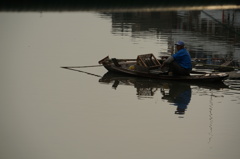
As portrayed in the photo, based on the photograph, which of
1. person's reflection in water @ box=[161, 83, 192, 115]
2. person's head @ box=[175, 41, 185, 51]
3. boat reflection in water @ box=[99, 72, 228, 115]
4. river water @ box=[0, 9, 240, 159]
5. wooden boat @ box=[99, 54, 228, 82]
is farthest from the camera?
wooden boat @ box=[99, 54, 228, 82]

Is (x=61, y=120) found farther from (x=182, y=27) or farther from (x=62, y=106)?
(x=182, y=27)

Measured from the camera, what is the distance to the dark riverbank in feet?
146

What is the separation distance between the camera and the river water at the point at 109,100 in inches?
536

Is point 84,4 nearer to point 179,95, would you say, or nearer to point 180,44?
point 180,44

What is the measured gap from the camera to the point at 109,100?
17672 mm

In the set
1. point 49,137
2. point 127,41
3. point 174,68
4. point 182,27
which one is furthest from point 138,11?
point 49,137

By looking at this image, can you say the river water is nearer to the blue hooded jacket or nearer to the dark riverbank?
the blue hooded jacket

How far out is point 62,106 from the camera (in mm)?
16812

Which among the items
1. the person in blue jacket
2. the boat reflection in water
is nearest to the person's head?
the person in blue jacket

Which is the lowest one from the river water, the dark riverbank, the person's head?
the river water

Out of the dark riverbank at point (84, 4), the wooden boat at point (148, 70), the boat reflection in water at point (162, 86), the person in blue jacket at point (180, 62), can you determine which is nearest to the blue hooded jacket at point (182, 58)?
the person in blue jacket at point (180, 62)

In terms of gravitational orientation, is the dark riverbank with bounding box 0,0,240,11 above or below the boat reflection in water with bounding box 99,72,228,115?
above

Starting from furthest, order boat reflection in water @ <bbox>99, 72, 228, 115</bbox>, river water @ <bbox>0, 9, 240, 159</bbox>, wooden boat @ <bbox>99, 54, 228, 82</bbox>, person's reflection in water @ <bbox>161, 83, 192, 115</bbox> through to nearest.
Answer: wooden boat @ <bbox>99, 54, 228, 82</bbox>, boat reflection in water @ <bbox>99, 72, 228, 115</bbox>, person's reflection in water @ <bbox>161, 83, 192, 115</bbox>, river water @ <bbox>0, 9, 240, 159</bbox>

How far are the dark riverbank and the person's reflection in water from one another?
81.2 feet
